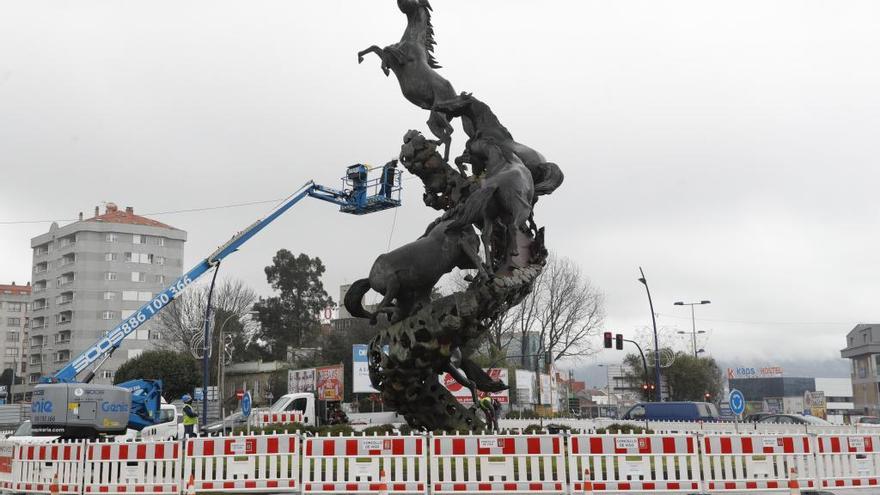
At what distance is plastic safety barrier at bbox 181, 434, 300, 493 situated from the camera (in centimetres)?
995

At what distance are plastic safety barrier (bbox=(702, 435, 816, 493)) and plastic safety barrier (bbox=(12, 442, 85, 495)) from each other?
27.7 ft

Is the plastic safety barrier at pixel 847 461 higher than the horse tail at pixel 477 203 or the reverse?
the reverse

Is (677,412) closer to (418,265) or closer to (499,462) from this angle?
(418,265)

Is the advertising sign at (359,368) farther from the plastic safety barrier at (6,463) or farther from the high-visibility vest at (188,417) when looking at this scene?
the plastic safety barrier at (6,463)

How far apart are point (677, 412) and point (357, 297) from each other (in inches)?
850

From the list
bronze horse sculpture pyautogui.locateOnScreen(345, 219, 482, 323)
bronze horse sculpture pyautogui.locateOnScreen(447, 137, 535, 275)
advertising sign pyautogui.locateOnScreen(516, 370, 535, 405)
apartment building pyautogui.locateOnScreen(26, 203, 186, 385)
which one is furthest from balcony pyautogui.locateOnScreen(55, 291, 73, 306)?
bronze horse sculpture pyautogui.locateOnScreen(447, 137, 535, 275)

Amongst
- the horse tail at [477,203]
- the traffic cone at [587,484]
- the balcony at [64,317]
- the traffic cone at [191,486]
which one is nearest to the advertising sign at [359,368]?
the horse tail at [477,203]

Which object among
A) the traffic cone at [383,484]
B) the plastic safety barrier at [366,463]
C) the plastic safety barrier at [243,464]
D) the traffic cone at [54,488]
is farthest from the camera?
the traffic cone at [54,488]

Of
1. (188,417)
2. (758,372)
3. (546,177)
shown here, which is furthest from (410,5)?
(758,372)

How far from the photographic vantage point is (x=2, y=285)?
4213 inches

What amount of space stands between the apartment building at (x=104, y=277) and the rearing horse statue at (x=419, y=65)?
67.0m

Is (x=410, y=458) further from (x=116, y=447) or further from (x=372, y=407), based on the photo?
(x=372, y=407)

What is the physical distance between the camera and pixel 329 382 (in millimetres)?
42531

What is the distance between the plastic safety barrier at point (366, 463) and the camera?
9672 millimetres
